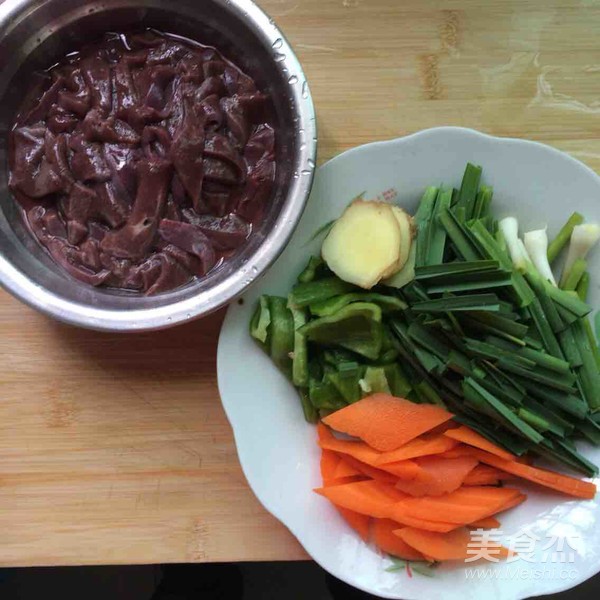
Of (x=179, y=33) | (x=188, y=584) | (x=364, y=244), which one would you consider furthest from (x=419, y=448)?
(x=179, y=33)

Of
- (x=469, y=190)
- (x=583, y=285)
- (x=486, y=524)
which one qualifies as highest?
(x=469, y=190)

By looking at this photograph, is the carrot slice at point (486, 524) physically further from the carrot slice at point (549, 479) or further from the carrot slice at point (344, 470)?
the carrot slice at point (344, 470)

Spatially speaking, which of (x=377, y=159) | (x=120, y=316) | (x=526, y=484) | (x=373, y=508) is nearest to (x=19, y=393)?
A: (x=120, y=316)

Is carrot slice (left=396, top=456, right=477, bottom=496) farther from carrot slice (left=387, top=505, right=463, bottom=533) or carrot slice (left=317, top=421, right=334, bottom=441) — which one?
carrot slice (left=317, top=421, right=334, bottom=441)

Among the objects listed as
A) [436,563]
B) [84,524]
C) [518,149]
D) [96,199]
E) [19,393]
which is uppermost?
[96,199]

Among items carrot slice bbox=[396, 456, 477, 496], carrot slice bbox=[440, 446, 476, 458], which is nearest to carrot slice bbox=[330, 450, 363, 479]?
carrot slice bbox=[396, 456, 477, 496]

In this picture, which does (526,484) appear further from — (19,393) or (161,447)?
(19,393)

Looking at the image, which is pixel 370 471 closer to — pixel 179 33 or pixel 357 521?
pixel 357 521
